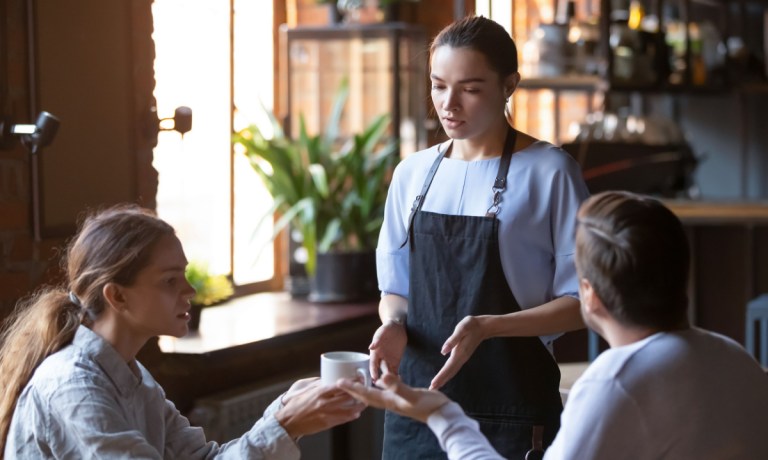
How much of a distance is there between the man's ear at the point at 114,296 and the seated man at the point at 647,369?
0.59 m

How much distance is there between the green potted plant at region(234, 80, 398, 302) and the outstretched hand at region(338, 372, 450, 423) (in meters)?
2.56

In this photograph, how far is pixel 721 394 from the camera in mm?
1455

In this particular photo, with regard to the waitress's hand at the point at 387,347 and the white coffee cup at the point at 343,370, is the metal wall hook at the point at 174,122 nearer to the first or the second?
the waitress's hand at the point at 387,347

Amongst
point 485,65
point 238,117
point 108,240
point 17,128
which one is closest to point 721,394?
point 485,65

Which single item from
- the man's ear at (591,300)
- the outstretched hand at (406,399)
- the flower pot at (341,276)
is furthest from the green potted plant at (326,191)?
the man's ear at (591,300)

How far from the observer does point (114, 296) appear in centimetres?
179

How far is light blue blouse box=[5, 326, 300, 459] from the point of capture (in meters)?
1.65

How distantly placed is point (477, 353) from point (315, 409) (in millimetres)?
425

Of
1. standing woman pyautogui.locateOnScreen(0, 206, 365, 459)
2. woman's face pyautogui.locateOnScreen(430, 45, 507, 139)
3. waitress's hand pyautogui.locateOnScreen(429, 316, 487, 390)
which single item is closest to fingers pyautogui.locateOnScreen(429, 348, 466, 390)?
waitress's hand pyautogui.locateOnScreen(429, 316, 487, 390)

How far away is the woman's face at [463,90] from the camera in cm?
202

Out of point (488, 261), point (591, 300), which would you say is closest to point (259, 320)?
point (488, 261)

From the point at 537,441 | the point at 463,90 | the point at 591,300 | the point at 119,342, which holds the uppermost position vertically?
the point at 463,90

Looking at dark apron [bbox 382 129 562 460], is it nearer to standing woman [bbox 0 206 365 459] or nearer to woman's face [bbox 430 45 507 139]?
woman's face [bbox 430 45 507 139]

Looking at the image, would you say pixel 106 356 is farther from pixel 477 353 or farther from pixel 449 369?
pixel 477 353
